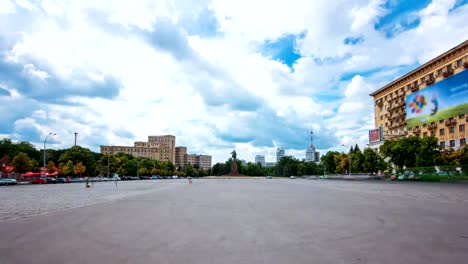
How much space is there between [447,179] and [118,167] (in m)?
100

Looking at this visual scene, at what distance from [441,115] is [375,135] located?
92.2 ft

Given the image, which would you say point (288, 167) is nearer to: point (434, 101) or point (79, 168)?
point (79, 168)

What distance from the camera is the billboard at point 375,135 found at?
8907 cm

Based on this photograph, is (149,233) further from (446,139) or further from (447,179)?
(446,139)

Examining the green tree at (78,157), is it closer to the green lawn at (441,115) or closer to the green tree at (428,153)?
the green tree at (428,153)

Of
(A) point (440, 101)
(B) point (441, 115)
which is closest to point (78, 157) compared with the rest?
(B) point (441, 115)

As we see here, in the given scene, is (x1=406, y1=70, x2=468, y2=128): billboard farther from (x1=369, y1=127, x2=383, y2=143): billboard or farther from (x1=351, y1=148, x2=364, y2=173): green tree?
(x1=351, y1=148, x2=364, y2=173): green tree

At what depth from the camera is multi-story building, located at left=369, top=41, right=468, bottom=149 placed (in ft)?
196

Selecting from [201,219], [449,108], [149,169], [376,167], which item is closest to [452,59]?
[449,108]

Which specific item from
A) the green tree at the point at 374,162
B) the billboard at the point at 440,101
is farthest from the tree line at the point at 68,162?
the billboard at the point at 440,101

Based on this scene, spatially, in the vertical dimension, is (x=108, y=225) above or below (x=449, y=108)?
below

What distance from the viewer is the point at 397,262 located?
5918 millimetres

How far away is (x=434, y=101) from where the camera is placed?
213ft

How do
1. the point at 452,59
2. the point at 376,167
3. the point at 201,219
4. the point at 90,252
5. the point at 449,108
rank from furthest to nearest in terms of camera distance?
the point at 376,167 → the point at 452,59 → the point at 449,108 → the point at 201,219 → the point at 90,252
